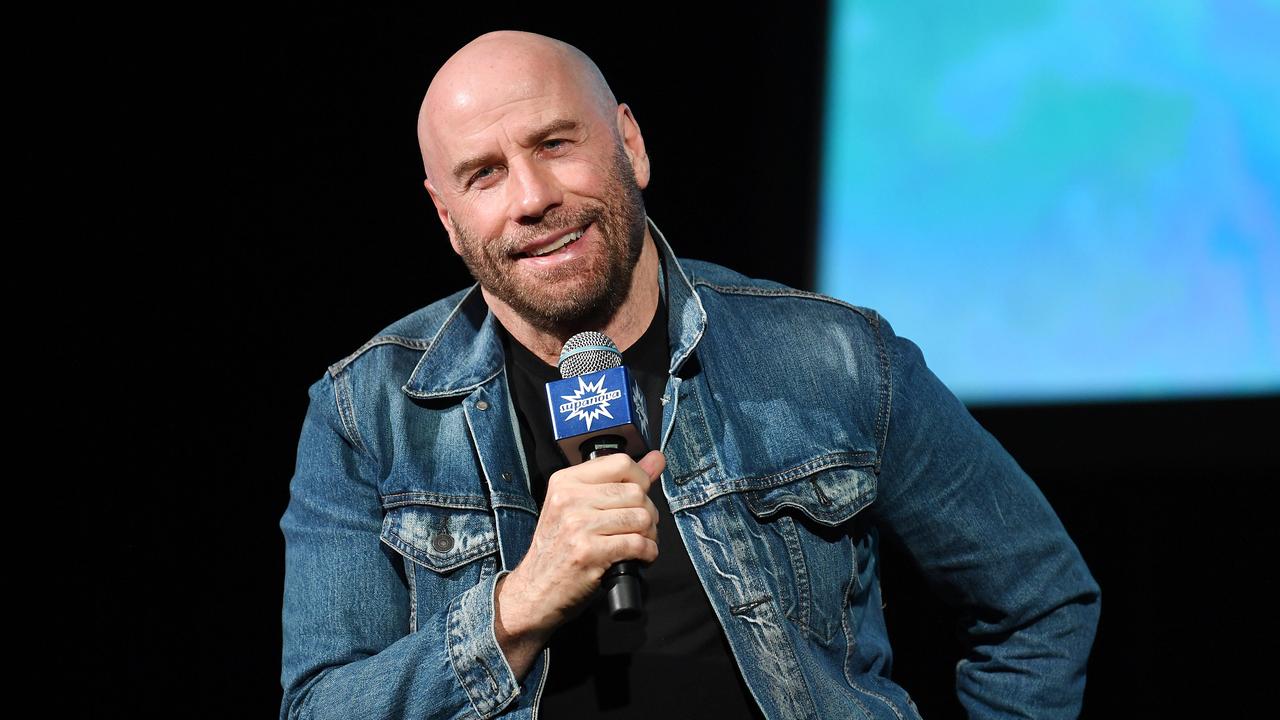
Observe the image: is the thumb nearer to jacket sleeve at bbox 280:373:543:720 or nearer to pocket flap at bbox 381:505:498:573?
jacket sleeve at bbox 280:373:543:720

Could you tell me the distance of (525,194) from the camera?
1.66m

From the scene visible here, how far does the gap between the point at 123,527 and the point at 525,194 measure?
1.24 m

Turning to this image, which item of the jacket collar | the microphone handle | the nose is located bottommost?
the microphone handle

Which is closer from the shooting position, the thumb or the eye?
the thumb

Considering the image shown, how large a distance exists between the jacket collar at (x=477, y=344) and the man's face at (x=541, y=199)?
0.29 feet

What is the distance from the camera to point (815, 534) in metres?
1.70

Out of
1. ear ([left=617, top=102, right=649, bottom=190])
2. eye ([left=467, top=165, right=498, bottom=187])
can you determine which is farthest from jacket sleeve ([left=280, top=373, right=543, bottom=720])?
ear ([left=617, top=102, right=649, bottom=190])

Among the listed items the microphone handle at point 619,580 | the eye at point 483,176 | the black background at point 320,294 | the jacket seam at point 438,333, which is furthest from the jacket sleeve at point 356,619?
the black background at point 320,294

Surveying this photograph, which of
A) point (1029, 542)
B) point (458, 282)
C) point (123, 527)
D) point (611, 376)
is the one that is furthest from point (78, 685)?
point (1029, 542)

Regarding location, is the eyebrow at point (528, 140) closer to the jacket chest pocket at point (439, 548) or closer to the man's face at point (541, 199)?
the man's face at point (541, 199)

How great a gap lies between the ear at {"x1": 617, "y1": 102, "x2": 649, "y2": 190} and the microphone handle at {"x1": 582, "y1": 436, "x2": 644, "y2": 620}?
0.67 meters

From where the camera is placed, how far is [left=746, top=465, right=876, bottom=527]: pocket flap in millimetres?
1684

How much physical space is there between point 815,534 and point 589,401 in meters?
0.58

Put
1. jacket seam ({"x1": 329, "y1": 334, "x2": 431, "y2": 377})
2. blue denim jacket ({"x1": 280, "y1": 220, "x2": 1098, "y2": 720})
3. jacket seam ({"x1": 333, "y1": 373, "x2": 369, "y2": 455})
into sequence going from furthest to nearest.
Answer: jacket seam ({"x1": 329, "y1": 334, "x2": 431, "y2": 377}) → jacket seam ({"x1": 333, "y1": 373, "x2": 369, "y2": 455}) → blue denim jacket ({"x1": 280, "y1": 220, "x2": 1098, "y2": 720})
